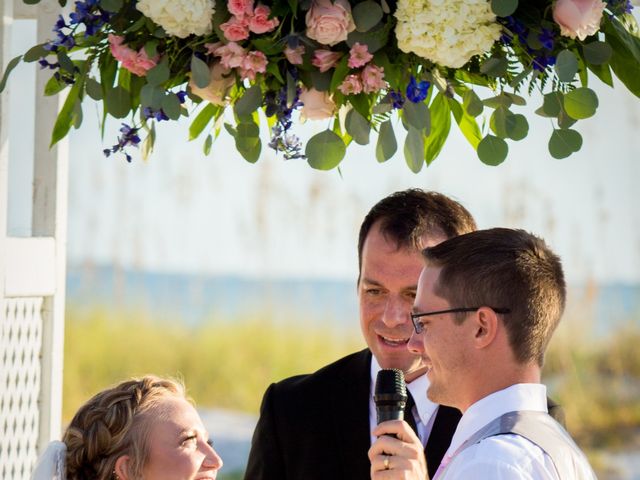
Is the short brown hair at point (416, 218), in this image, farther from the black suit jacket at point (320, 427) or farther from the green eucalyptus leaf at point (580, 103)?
the green eucalyptus leaf at point (580, 103)

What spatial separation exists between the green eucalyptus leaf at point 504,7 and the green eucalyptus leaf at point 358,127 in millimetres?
423

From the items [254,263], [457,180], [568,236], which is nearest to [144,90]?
[568,236]

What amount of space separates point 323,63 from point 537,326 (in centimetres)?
78

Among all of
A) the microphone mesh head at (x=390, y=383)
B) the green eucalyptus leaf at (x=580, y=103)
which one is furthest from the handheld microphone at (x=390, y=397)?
the green eucalyptus leaf at (x=580, y=103)

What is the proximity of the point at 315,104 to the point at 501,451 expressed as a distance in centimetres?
94

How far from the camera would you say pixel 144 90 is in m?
2.49

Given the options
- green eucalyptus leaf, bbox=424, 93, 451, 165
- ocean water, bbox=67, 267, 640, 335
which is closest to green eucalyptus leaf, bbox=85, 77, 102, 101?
green eucalyptus leaf, bbox=424, 93, 451, 165

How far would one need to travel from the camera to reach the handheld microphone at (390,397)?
2.75 m

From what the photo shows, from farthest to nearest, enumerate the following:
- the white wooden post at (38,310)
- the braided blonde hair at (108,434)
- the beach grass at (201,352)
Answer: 1. the beach grass at (201,352)
2. the white wooden post at (38,310)
3. the braided blonde hair at (108,434)

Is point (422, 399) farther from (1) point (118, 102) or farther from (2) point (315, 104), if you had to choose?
(1) point (118, 102)

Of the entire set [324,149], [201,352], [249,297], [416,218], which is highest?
[324,149]

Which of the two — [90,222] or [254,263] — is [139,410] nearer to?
[90,222]

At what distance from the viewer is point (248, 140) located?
2.67 m

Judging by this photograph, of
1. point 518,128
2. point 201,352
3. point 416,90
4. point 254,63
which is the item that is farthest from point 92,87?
point 201,352
